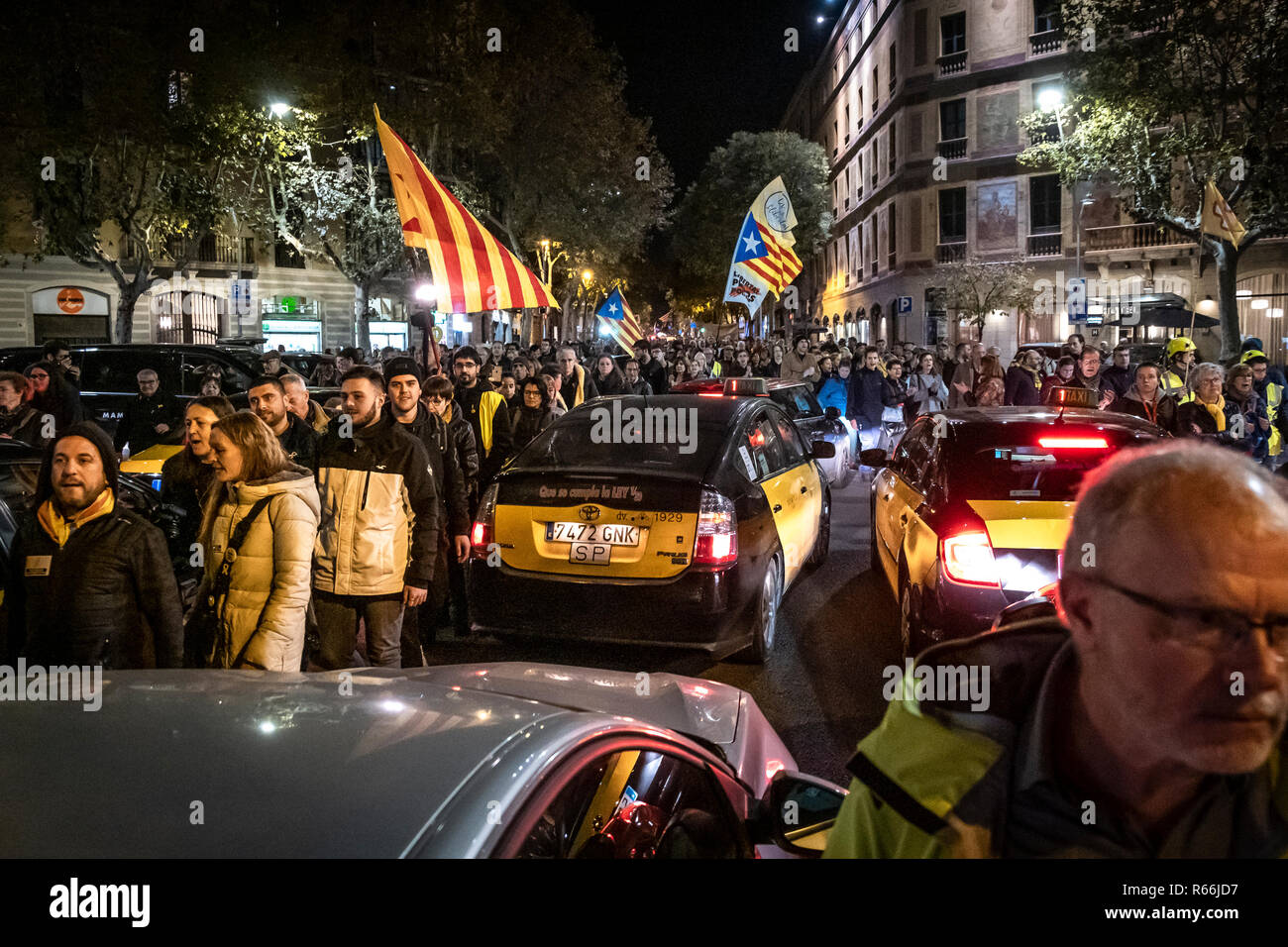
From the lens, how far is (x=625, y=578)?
5.59 meters

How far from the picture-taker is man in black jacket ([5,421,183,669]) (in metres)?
3.50

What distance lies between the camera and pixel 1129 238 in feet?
115

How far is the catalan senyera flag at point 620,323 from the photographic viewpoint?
17.0 meters

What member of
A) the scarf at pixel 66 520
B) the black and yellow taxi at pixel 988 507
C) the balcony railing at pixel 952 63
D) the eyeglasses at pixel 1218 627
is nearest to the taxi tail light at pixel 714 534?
the black and yellow taxi at pixel 988 507

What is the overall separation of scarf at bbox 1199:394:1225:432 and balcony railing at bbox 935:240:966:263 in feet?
101

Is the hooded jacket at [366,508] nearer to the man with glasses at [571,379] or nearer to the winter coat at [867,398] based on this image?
the man with glasses at [571,379]

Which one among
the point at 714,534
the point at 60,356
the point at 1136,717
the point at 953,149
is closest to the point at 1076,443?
the point at 714,534

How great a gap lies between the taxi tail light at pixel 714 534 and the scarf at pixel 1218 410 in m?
4.89

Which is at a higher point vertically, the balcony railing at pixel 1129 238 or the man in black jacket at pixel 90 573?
the balcony railing at pixel 1129 238

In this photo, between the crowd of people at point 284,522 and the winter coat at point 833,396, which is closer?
the crowd of people at point 284,522

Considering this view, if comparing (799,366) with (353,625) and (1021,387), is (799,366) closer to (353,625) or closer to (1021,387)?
(1021,387)

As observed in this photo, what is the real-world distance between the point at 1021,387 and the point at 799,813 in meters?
10.8
